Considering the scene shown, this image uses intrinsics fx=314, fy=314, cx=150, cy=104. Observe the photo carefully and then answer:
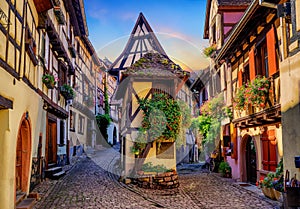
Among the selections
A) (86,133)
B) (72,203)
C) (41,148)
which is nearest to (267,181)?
(72,203)

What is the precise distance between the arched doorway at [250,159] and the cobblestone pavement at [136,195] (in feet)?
2.49

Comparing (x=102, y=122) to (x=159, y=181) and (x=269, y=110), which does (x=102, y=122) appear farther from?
(x=269, y=110)

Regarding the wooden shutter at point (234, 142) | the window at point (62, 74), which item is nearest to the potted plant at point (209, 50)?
the wooden shutter at point (234, 142)

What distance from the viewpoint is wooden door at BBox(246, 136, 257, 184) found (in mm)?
10986

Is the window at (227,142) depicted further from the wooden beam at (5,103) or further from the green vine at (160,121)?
the wooden beam at (5,103)

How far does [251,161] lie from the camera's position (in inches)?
444

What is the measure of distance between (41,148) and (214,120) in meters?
8.36

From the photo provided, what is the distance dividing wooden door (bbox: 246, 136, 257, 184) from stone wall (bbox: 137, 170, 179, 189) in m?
2.98

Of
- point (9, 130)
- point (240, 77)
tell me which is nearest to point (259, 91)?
point (240, 77)

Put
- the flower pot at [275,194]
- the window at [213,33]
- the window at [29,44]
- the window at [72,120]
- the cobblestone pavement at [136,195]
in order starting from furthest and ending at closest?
1. the window at [72,120]
2. the window at [213,33]
3. the flower pot at [275,194]
4. the window at [29,44]
5. the cobblestone pavement at [136,195]

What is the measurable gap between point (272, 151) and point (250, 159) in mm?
2266

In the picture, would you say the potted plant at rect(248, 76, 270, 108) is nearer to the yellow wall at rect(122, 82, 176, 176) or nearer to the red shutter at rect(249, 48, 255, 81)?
the red shutter at rect(249, 48, 255, 81)

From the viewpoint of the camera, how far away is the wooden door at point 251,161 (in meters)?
11.0

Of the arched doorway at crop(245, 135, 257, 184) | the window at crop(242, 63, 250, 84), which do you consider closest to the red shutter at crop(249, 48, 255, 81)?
the window at crop(242, 63, 250, 84)
